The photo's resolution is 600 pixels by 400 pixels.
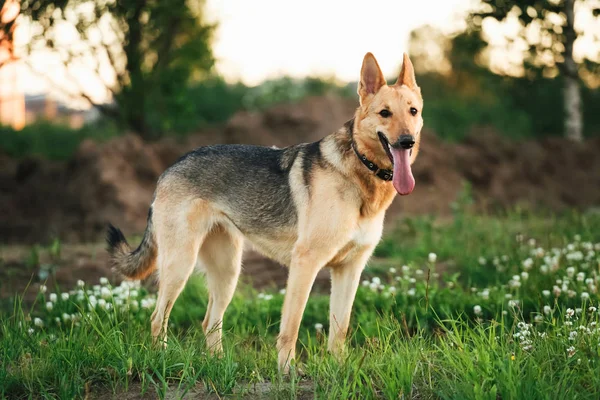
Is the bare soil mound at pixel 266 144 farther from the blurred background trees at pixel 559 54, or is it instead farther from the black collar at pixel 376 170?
the black collar at pixel 376 170

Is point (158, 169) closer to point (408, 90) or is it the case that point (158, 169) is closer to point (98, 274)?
point (98, 274)

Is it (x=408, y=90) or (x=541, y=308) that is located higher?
(x=408, y=90)

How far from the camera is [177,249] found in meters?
5.35

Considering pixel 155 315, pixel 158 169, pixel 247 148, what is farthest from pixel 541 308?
pixel 158 169

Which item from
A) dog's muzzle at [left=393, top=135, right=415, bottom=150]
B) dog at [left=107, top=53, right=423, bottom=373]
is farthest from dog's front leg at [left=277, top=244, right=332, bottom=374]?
dog's muzzle at [left=393, top=135, right=415, bottom=150]

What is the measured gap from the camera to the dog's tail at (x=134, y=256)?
561 centimetres

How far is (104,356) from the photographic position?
4.20m

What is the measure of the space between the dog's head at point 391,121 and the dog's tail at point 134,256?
189 centimetres

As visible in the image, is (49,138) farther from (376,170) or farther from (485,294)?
(376,170)

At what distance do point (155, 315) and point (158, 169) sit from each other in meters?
6.91

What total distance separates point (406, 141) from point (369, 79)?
Result: 73cm

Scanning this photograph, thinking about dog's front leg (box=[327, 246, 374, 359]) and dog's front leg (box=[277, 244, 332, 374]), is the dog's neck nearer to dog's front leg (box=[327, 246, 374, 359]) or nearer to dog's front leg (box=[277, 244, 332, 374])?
dog's front leg (box=[327, 246, 374, 359])

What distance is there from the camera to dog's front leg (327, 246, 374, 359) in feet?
16.5

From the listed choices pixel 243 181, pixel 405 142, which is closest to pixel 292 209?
pixel 243 181
